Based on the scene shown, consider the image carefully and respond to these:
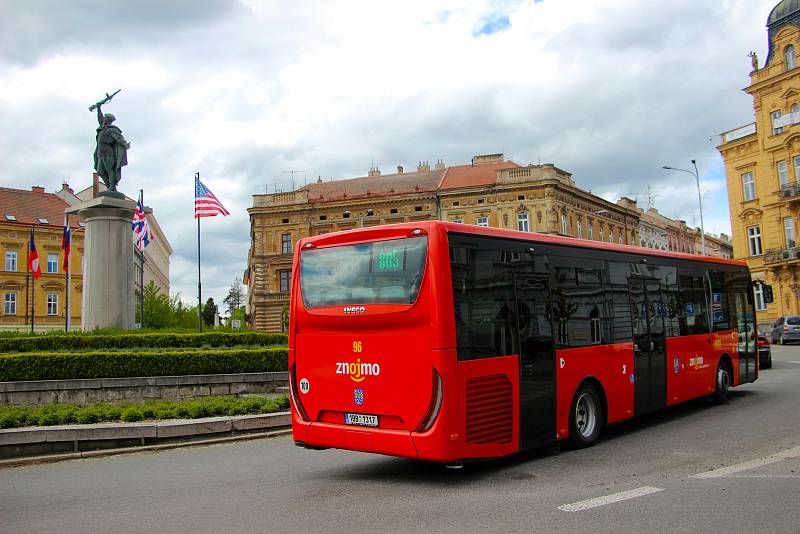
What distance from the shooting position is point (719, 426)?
11164 millimetres

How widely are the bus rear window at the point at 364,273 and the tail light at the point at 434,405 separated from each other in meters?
0.95

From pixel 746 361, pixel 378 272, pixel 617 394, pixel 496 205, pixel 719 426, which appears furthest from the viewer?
pixel 496 205

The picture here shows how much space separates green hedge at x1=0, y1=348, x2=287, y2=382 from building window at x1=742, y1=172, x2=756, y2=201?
4667cm

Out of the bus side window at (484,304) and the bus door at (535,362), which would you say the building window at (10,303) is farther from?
the bus side window at (484,304)

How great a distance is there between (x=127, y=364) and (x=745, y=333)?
1440 centimetres

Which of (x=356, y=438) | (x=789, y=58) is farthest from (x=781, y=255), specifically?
Result: (x=356, y=438)

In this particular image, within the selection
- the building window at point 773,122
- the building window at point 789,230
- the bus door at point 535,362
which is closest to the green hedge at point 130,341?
the bus door at point 535,362

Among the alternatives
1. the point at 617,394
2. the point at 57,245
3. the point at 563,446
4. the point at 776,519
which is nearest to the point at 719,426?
the point at 617,394

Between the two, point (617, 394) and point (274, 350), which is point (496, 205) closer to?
point (274, 350)

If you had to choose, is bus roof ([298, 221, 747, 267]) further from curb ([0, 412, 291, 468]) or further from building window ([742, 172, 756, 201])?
building window ([742, 172, 756, 201])

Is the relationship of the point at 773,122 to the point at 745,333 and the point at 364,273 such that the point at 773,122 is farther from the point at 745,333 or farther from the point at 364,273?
the point at 364,273

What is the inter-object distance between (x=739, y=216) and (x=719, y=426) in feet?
155

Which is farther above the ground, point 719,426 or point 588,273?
point 588,273

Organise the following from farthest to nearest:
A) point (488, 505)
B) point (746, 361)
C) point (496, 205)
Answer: point (496, 205) → point (746, 361) → point (488, 505)
